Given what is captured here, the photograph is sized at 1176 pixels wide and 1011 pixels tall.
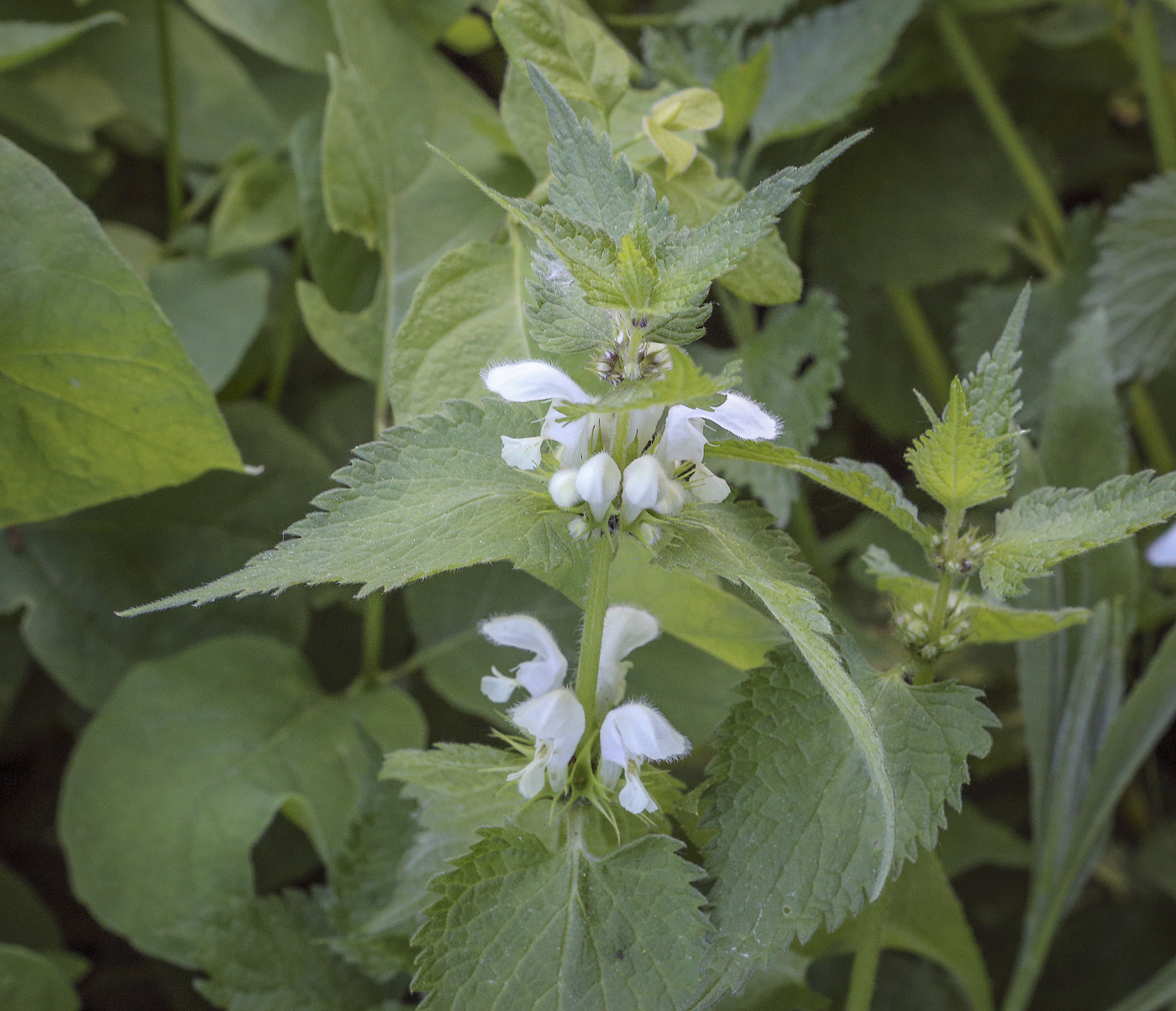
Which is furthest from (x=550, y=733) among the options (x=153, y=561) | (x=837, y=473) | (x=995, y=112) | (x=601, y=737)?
(x=995, y=112)

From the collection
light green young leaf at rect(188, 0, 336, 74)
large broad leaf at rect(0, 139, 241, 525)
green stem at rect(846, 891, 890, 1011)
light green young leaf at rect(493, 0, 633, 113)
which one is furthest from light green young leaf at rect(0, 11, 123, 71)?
green stem at rect(846, 891, 890, 1011)

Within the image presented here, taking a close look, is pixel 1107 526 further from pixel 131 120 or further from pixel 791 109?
pixel 131 120

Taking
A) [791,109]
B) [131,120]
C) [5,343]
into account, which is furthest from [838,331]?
[131,120]

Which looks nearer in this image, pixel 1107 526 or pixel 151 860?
pixel 1107 526

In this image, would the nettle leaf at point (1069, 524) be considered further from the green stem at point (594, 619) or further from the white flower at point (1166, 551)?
the green stem at point (594, 619)

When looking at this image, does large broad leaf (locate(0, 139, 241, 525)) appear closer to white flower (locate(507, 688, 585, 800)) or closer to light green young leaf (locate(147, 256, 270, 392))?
light green young leaf (locate(147, 256, 270, 392))

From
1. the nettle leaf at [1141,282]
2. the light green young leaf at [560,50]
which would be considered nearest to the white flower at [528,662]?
the light green young leaf at [560,50]
